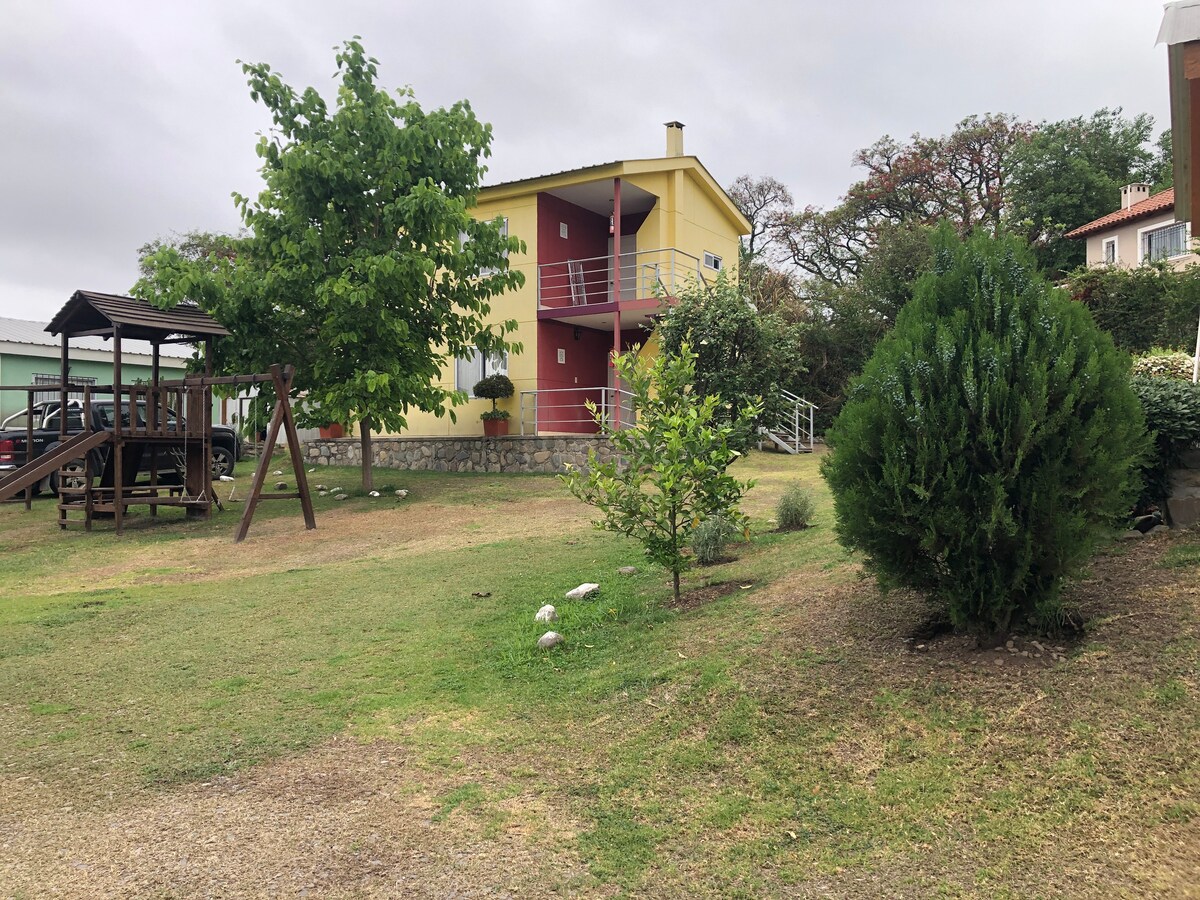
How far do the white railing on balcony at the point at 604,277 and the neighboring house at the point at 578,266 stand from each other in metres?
0.03

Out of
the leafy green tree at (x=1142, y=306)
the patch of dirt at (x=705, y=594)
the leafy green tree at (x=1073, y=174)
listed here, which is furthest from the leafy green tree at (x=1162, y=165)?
the patch of dirt at (x=705, y=594)

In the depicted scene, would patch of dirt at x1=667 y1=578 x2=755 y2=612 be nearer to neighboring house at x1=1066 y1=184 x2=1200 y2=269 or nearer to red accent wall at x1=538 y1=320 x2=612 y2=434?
red accent wall at x1=538 y1=320 x2=612 y2=434

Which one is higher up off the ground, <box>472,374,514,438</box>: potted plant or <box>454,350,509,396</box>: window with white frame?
<box>454,350,509,396</box>: window with white frame

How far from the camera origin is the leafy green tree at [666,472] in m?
6.06

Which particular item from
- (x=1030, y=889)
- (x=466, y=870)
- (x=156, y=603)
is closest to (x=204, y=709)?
(x=466, y=870)

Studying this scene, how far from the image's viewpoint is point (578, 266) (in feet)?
71.1

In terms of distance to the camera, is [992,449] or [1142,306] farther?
[1142,306]

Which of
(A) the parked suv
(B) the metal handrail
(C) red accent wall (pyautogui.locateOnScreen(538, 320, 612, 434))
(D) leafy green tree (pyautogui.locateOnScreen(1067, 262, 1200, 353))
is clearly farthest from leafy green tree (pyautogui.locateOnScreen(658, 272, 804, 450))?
(A) the parked suv

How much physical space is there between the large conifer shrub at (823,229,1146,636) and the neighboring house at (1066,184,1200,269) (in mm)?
23997

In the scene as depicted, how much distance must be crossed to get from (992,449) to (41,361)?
1103 inches

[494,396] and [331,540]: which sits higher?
[494,396]

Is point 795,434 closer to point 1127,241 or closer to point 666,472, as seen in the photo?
point 1127,241

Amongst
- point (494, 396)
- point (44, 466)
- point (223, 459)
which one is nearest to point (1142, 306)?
point (494, 396)

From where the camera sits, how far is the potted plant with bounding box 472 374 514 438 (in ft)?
65.5
